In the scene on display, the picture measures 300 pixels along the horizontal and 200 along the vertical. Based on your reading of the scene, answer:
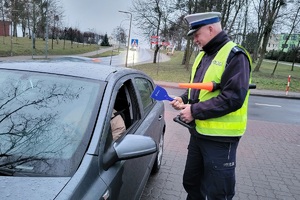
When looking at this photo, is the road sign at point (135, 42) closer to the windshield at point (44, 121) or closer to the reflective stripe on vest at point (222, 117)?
the windshield at point (44, 121)

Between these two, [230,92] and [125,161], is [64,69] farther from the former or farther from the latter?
[230,92]

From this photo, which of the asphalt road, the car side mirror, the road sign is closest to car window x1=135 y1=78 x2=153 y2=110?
the asphalt road

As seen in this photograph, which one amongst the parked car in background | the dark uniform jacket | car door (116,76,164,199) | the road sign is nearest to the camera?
the parked car in background

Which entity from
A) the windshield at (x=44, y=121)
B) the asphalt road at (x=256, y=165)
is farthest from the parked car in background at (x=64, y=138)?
the asphalt road at (x=256, y=165)

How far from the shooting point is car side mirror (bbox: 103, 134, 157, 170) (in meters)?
1.83

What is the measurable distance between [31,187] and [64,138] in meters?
0.45

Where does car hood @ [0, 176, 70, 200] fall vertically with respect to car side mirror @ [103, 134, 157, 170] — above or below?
below

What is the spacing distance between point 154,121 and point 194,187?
34.8 inches

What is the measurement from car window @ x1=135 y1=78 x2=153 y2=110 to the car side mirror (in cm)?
125

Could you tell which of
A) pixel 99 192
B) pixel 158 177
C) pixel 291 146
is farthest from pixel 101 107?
pixel 291 146

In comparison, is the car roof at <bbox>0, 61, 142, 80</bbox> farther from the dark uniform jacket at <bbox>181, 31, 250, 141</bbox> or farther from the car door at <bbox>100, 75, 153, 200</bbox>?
the dark uniform jacket at <bbox>181, 31, 250, 141</bbox>

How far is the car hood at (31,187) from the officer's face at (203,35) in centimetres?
149

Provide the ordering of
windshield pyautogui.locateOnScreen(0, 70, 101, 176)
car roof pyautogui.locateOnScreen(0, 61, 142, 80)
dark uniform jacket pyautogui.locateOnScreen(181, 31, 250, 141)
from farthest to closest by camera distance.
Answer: car roof pyautogui.locateOnScreen(0, 61, 142, 80)
dark uniform jacket pyautogui.locateOnScreen(181, 31, 250, 141)
windshield pyautogui.locateOnScreen(0, 70, 101, 176)

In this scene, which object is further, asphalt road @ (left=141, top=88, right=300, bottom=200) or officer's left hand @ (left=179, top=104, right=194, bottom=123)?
asphalt road @ (left=141, top=88, right=300, bottom=200)
